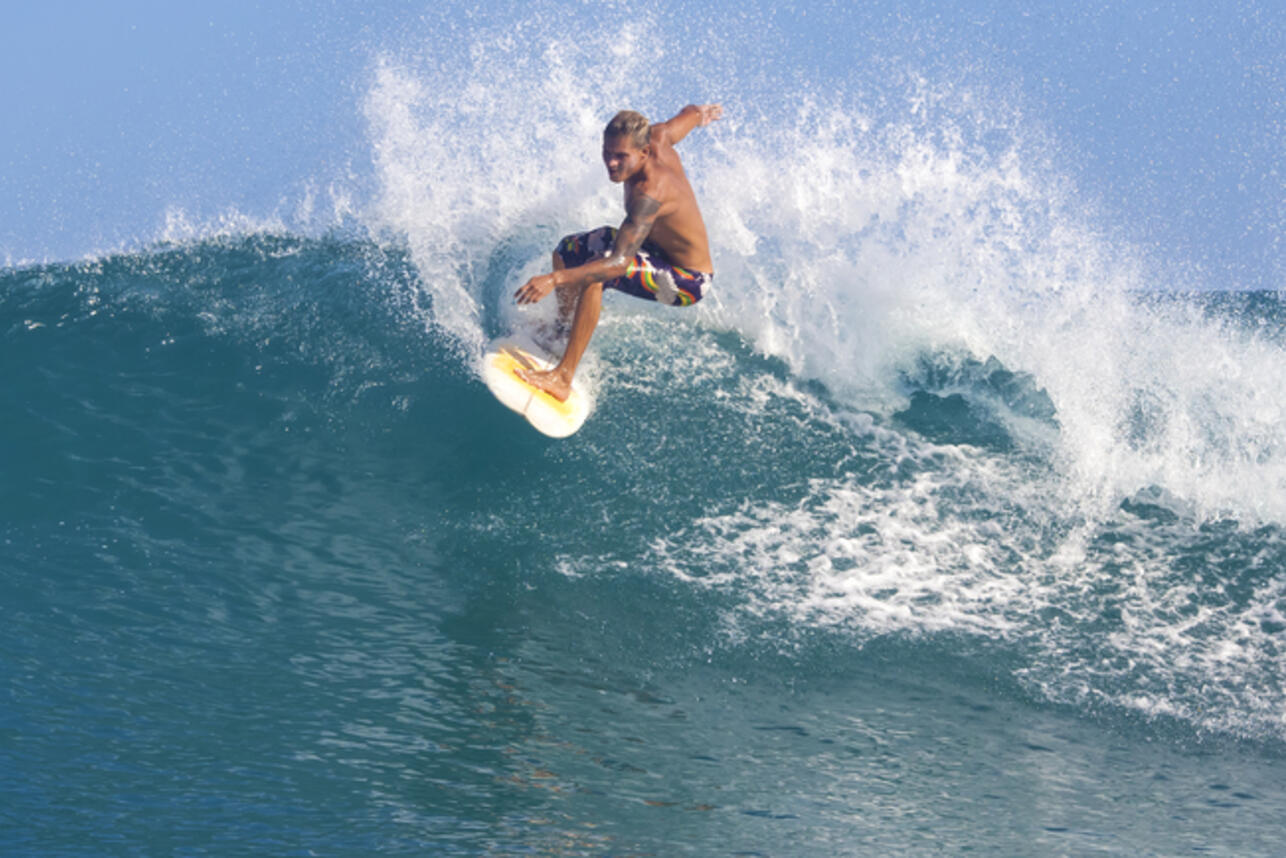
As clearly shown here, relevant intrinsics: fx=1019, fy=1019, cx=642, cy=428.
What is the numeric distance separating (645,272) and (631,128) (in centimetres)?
93

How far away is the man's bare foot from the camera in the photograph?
5.73m

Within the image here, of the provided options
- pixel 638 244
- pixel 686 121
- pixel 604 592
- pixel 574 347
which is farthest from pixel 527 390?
pixel 686 121

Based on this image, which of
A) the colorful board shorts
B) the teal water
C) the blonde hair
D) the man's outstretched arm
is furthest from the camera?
the man's outstretched arm

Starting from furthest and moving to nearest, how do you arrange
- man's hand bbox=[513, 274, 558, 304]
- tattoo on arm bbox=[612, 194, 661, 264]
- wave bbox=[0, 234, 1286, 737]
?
wave bbox=[0, 234, 1286, 737] < tattoo on arm bbox=[612, 194, 661, 264] < man's hand bbox=[513, 274, 558, 304]

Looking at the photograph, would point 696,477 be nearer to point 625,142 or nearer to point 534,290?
point 534,290

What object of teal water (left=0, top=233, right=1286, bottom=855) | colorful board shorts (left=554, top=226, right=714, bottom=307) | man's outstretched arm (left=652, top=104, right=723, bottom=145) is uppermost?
man's outstretched arm (left=652, top=104, right=723, bottom=145)

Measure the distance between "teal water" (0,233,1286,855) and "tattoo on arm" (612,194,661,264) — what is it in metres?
1.59

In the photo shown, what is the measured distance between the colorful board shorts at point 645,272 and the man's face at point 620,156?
22.3 inches

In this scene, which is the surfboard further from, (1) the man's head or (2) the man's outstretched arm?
(2) the man's outstretched arm

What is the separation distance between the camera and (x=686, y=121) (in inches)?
235

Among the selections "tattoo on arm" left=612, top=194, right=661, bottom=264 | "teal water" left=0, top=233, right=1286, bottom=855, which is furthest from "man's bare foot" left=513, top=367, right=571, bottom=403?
"tattoo on arm" left=612, top=194, right=661, bottom=264

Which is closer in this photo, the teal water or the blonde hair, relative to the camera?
the teal water

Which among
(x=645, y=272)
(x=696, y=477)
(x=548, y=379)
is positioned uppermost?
(x=645, y=272)

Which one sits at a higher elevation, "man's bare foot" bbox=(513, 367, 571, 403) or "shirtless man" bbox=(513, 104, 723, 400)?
"shirtless man" bbox=(513, 104, 723, 400)
